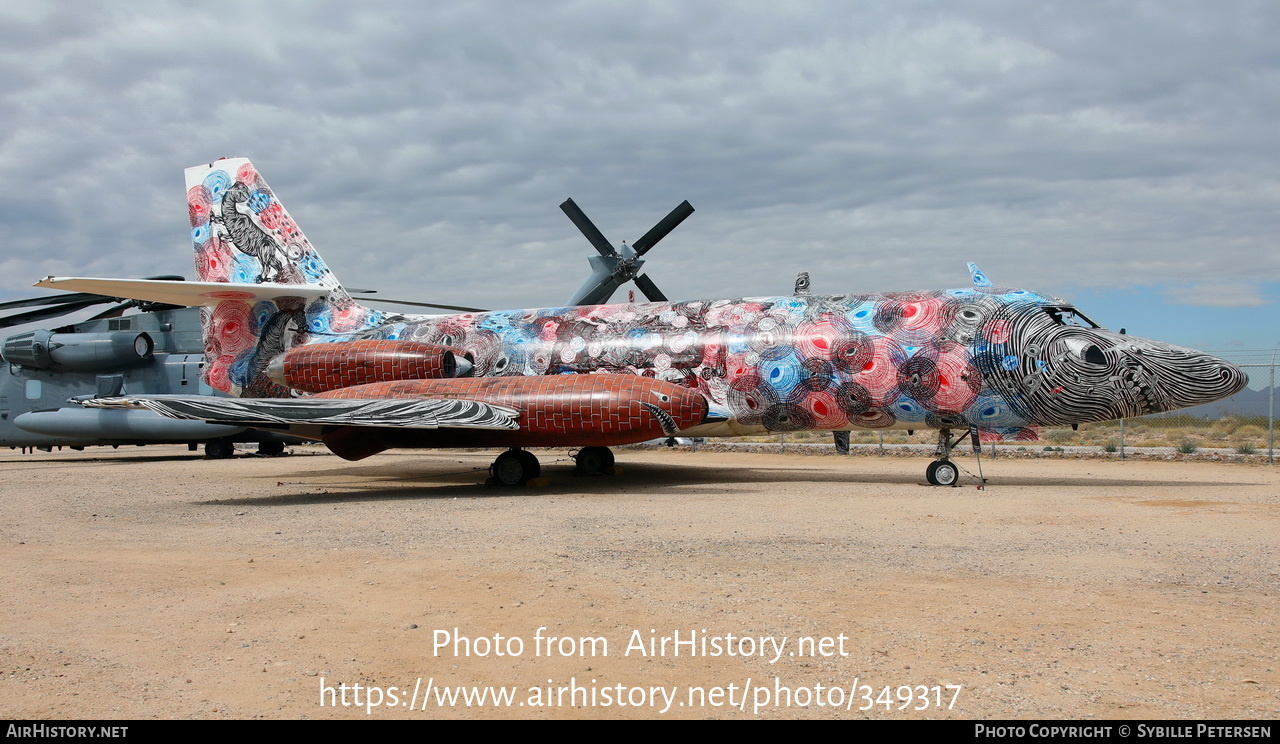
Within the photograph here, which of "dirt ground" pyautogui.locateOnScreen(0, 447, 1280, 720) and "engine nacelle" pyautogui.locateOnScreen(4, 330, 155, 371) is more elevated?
"engine nacelle" pyautogui.locateOnScreen(4, 330, 155, 371)

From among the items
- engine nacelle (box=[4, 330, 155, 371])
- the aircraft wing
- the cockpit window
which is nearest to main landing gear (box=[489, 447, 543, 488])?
the aircraft wing

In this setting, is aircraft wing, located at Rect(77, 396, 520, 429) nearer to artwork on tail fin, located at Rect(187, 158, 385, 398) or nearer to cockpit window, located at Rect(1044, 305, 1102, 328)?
artwork on tail fin, located at Rect(187, 158, 385, 398)

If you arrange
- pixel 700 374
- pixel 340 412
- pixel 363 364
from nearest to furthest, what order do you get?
pixel 340 412, pixel 700 374, pixel 363 364

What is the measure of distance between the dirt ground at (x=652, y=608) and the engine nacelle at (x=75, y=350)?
48.8 ft

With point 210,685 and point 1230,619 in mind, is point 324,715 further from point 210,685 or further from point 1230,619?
point 1230,619

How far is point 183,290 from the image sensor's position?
17281 millimetres

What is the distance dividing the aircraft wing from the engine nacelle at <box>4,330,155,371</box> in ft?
43.1

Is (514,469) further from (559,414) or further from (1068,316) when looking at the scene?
(1068,316)

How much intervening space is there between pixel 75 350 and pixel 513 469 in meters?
16.9

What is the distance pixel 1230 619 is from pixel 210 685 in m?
5.86

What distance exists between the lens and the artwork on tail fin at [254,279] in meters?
19.0

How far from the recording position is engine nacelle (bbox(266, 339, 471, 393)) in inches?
658

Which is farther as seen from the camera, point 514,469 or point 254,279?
point 254,279

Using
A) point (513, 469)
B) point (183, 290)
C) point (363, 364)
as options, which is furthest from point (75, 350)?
point (513, 469)
